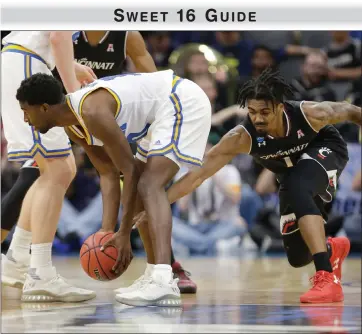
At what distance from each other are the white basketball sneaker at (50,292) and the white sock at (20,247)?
641 mm

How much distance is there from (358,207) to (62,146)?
5037mm

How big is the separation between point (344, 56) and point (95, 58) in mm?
5014

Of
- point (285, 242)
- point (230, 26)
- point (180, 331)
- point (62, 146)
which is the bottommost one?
point (180, 331)

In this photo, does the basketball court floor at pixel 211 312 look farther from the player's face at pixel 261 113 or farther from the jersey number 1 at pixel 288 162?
the player's face at pixel 261 113

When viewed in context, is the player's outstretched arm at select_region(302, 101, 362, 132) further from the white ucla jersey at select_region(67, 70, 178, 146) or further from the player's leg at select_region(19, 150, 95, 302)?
the player's leg at select_region(19, 150, 95, 302)

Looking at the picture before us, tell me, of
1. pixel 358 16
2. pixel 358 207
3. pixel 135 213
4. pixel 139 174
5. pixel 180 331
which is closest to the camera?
pixel 180 331

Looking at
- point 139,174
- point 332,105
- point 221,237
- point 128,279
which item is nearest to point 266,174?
point 221,237

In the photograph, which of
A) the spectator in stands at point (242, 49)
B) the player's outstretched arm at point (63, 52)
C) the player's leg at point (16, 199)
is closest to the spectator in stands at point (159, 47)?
the spectator in stands at point (242, 49)

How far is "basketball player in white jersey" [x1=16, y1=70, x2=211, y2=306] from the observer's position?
4.49 metres

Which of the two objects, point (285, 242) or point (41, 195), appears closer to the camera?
point (41, 195)

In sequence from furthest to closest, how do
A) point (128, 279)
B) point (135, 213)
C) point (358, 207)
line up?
point (358, 207) < point (128, 279) < point (135, 213)

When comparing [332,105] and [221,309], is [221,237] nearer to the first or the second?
[332,105]

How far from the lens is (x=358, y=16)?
429cm

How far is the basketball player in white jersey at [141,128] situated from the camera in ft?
14.7
